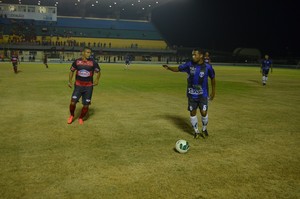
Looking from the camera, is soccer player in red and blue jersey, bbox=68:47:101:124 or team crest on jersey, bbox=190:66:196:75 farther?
soccer player in red and blue jersey, bbox=68:47:101:124

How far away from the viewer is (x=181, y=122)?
33.3 ft

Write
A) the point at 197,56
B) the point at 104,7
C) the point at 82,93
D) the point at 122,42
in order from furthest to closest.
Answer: the point at 122,42 → the point at 104,7 → the point at 82,93 → the point at 197,56

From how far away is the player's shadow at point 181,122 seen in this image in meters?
9.17

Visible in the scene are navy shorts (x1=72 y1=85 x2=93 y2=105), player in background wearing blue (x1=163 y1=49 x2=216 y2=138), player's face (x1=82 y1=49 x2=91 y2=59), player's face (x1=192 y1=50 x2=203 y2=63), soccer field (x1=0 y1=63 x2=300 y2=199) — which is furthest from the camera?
navy shorts (x1=72 y1=85 x2=93 y2=105)

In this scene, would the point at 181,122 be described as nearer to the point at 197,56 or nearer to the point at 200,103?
the point at 200,103

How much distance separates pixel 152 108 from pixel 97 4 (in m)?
65.1

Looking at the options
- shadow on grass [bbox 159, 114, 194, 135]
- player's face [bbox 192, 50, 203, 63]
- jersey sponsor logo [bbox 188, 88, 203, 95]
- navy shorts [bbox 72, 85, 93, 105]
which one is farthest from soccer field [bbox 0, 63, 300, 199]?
player's face [bbox 192, 50, 203, 63]

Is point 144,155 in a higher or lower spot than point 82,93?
lower

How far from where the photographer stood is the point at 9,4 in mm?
66375

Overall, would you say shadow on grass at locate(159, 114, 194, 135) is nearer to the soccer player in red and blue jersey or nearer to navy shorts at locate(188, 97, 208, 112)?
navy shorts at locate(188, 97, 208, 112)

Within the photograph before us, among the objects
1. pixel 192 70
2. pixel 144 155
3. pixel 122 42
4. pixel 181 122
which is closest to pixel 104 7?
pixel 122 42

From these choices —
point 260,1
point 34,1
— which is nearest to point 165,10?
point 260,1

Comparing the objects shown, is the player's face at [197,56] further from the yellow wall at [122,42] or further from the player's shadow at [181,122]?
the yellow wall at [122,42]

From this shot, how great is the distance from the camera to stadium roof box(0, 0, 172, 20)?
6784 centimetres
